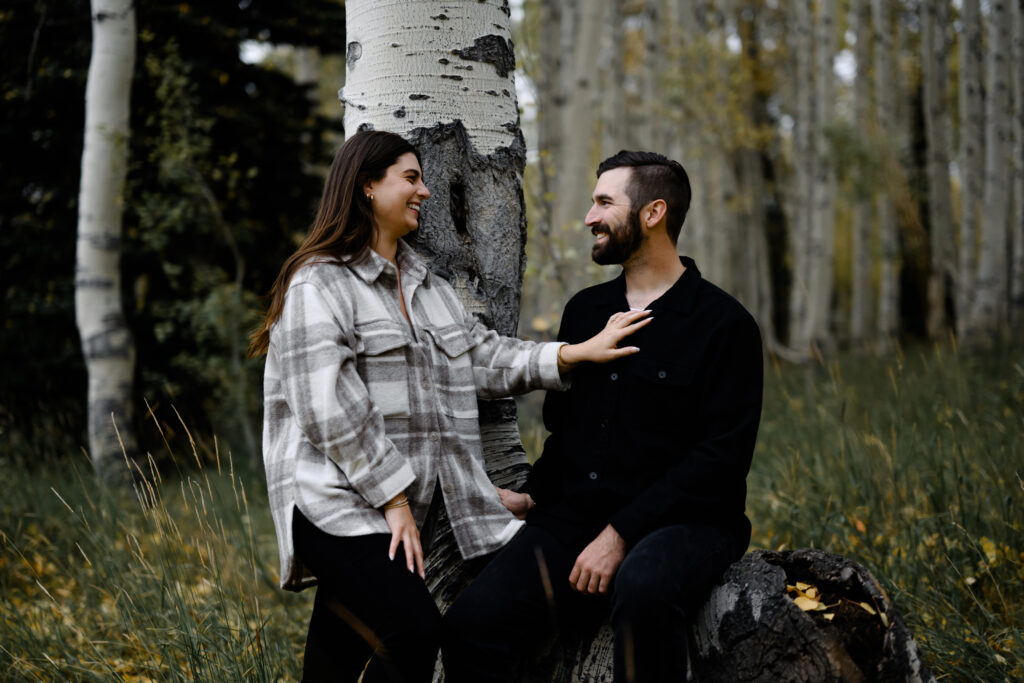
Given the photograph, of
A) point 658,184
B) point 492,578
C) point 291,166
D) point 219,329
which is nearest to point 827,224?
point 291,166

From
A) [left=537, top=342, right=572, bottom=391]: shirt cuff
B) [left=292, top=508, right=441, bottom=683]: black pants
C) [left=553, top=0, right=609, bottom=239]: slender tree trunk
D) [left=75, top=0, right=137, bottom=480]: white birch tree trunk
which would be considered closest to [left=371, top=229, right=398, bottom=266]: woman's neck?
[left=537, top=342, right=572, bottom=391]: shirt cuff

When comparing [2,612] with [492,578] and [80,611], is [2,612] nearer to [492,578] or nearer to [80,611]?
[80,611]

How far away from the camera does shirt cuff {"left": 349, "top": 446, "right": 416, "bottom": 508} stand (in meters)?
2.15

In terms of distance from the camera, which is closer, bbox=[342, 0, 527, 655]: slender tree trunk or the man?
the man

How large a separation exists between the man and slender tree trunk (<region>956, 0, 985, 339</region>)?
7.89 meters

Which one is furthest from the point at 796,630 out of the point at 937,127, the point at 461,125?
the point at 937,127

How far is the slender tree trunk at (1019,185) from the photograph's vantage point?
8.55 meters

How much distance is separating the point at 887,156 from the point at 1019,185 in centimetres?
216

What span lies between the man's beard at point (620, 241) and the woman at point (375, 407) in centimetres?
23

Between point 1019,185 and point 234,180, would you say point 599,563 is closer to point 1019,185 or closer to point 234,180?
point 234,180

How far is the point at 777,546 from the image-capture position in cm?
403

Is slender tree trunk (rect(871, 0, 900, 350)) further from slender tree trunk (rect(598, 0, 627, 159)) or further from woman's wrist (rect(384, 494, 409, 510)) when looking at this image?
woman's wrist (rect(384, 494, 409, 510))

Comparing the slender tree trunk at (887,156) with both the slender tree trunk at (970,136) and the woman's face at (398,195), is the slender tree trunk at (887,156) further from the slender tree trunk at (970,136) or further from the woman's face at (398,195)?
the woman's face at (398,195)

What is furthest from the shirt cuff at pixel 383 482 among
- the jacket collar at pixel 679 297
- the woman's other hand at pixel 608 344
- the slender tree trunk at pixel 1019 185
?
the slender tree trunk at pixel 1019 185
